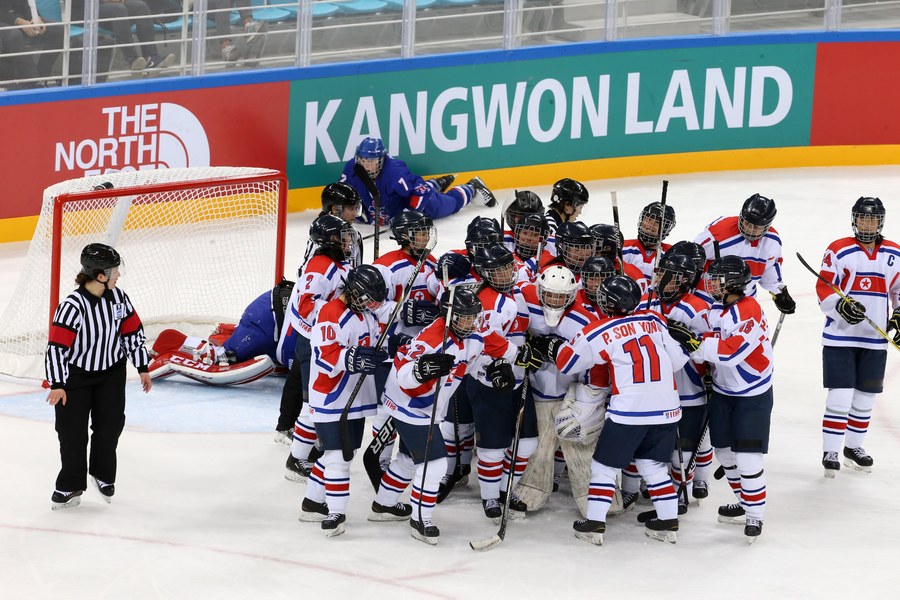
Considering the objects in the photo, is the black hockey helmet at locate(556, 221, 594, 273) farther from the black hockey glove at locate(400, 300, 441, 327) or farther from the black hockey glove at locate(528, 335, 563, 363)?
the black hockey glove at locate(400, 300, 441, 327)

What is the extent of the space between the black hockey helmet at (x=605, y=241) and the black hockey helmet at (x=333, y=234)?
1.21 m

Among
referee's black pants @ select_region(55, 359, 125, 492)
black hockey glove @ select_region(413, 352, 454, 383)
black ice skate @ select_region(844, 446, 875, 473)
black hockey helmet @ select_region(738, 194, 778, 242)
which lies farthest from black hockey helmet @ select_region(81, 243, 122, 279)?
black ice skate @ select_region(844, 446, 875, 473)

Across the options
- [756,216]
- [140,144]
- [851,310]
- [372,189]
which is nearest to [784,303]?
[851,310]

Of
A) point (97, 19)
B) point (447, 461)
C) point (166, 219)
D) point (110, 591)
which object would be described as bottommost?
point (110, 591)

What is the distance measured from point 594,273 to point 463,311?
71cm

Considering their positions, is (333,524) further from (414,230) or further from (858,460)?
(858,460)

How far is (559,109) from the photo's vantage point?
13047 mm

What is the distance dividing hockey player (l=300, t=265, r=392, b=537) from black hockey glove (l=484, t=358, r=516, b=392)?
501mm

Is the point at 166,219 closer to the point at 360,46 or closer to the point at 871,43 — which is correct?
the point at 360,46

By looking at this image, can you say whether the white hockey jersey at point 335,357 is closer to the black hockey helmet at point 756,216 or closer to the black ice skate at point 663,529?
the black ice skate at point 663,529

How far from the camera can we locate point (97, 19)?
11.0 m

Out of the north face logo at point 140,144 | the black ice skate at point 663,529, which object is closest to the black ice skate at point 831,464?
the black ice skate at point 663,529

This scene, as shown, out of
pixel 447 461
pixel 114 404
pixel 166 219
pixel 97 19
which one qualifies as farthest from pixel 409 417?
pixel 97 19

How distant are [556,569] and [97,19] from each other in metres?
6.64
